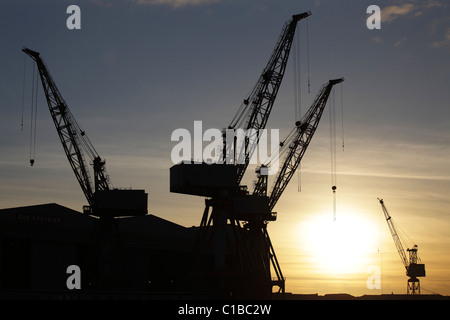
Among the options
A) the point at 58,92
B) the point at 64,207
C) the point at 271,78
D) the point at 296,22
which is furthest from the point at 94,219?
the point at 296,22

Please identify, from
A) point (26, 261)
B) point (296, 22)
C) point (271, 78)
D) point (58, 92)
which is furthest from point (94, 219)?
point (296, 22)

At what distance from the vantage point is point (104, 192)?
133m

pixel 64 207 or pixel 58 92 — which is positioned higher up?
pixel 58 92

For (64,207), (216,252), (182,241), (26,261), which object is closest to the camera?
(216,252)

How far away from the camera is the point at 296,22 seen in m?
136

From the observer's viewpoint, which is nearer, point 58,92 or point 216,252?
point 216,252

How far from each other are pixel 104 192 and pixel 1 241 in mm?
20706

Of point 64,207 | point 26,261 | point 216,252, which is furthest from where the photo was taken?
point 64,207
